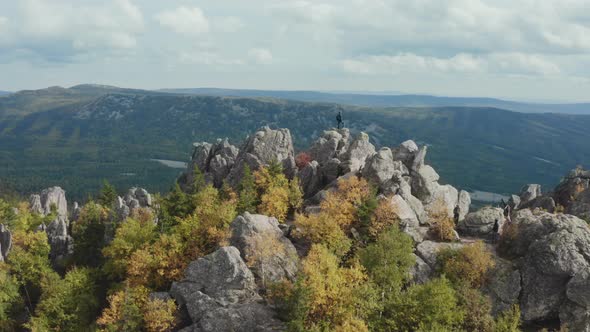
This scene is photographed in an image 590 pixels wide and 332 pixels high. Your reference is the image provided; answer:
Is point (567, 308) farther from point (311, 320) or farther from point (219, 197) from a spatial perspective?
point (219, 197)

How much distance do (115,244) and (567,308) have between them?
250ft

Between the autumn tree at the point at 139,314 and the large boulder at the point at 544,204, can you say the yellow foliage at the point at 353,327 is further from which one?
the large boulder at the point at 544,204

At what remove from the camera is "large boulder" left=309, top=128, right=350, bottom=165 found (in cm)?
10919

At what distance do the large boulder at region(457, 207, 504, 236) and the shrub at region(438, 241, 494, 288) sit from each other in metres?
12.3

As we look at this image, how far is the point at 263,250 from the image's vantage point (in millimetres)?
66938

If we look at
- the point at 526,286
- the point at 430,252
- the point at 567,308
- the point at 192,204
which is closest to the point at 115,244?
the point at 192,204

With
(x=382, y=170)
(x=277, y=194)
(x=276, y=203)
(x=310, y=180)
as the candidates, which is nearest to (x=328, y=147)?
(x=310, y=180)

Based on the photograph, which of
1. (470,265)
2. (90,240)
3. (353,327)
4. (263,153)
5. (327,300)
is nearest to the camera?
(353,327)

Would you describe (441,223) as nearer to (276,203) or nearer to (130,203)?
(276,203)

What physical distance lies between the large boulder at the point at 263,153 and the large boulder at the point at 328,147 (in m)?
6.39

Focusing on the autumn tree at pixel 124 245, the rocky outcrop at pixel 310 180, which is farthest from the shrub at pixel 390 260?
the autumn tree at pixel 124 245

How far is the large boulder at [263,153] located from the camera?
110 meters

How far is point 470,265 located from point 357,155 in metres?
41.8

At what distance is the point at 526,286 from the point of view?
65.8 metres
